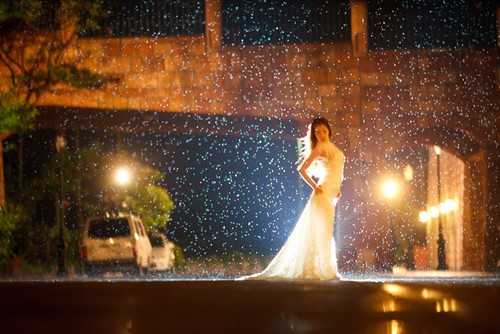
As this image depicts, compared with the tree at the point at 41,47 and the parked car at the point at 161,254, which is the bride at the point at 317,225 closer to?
the tree at the point at 41,47

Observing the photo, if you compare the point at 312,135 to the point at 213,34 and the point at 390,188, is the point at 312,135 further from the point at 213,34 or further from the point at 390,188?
the point at 390,188

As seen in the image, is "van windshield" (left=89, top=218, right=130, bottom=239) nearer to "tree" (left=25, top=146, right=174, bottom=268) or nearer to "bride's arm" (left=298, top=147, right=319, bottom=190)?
"tree" (left=25, top=146, right=174, bottom=268)

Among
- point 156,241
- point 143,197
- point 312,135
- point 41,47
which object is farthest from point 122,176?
point 312,135

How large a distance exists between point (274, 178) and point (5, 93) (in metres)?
24.0

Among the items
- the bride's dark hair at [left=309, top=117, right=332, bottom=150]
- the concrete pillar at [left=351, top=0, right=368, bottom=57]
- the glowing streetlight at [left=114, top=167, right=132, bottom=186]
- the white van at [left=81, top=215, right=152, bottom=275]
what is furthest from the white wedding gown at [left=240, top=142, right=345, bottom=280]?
the glowing streetlight at [left=114, top=167, right=132, bottom=186]

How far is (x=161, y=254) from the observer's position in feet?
109

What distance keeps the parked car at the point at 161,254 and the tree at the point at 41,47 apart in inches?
279

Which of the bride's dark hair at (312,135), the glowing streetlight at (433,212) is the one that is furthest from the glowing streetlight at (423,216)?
the bride's dark hair at (312,135)

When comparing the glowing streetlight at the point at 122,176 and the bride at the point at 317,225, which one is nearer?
the bride at the point at 317,225

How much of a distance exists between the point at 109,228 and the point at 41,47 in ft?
15.0

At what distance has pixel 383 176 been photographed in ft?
92.3

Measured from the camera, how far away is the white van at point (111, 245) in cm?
2734

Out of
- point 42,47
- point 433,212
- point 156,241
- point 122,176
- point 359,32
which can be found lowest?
point 156,241

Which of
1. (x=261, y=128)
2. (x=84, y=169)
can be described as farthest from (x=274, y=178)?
(x=261, y=128)
